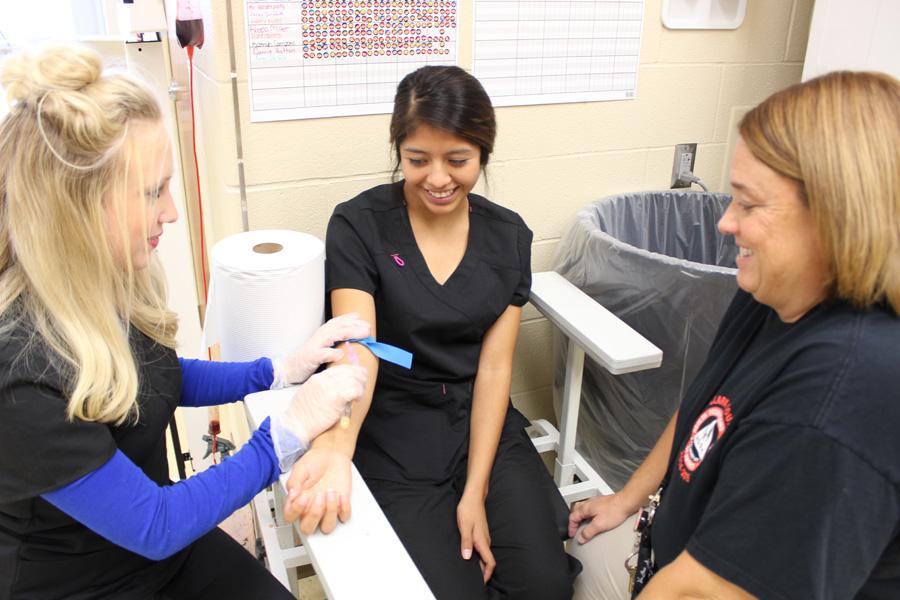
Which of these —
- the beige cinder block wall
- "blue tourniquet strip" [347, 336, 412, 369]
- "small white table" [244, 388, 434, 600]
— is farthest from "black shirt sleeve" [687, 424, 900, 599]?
the beige cinder block wall

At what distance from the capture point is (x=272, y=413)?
1.19 meters

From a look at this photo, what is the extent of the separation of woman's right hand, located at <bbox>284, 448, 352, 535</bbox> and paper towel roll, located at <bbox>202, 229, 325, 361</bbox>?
345mm

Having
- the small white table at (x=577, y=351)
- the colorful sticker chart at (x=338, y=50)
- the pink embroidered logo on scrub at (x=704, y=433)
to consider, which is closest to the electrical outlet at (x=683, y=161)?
the small white table at (x=577, y=351)

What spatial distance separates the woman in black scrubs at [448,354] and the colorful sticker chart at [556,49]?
15.3 inches

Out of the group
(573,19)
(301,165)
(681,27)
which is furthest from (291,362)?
(681,27)

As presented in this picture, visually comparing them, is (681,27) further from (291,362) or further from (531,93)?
(291,362)

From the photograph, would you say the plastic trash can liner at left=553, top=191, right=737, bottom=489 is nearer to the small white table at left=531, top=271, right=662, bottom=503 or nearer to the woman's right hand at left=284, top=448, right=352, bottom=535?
the small white table at left=531, top=271, right=662, bottom=503

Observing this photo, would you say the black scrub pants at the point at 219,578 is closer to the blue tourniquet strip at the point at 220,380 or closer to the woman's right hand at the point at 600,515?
the blue tourniquet strip at the point at 220,380

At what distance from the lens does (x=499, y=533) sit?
1383mm

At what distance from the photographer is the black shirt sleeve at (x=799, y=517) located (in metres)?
0.73

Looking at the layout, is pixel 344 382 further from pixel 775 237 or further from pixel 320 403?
pixel 775 237

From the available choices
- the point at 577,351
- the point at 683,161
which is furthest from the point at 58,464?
the point at 683,161

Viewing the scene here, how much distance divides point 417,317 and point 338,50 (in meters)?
0.63

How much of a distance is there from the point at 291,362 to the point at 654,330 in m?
0.83
